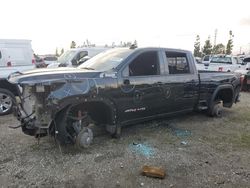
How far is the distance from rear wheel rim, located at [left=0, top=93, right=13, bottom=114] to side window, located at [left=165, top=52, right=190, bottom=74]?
4.54 m

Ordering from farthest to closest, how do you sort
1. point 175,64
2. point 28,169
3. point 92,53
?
point 92,53, point 175,64, point 28,169

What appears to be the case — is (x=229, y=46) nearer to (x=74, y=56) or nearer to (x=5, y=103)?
(x=74, y=56)

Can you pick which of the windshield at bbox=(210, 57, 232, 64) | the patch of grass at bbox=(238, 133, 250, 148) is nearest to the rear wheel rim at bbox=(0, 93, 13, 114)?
the patch of grass at bbox=(238, 133, 250, 148)

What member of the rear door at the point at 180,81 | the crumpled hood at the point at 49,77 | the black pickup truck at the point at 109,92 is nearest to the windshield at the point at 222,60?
the black pickup truck at the point at 109,92

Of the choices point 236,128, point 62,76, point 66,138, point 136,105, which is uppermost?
point 62,76

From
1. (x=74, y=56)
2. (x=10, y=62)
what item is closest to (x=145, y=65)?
(x=10, y=62)

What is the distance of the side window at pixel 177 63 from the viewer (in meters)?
6.61

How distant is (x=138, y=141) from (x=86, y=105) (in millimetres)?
1339

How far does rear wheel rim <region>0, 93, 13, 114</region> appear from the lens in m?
8.09

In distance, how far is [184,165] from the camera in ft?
15.8

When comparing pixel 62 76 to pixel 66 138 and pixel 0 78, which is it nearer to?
pixel 66 138

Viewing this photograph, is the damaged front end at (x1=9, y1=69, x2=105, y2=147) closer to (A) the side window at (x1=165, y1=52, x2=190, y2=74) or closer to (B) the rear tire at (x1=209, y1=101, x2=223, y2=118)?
(A) the side window at (x1=165, y1=52, x2=190, y2=74)

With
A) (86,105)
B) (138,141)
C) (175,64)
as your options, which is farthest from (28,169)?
(175,64)

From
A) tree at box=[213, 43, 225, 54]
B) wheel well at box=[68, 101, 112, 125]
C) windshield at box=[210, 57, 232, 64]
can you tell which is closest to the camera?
wheel well at box=[68, 101, 112, 125]
